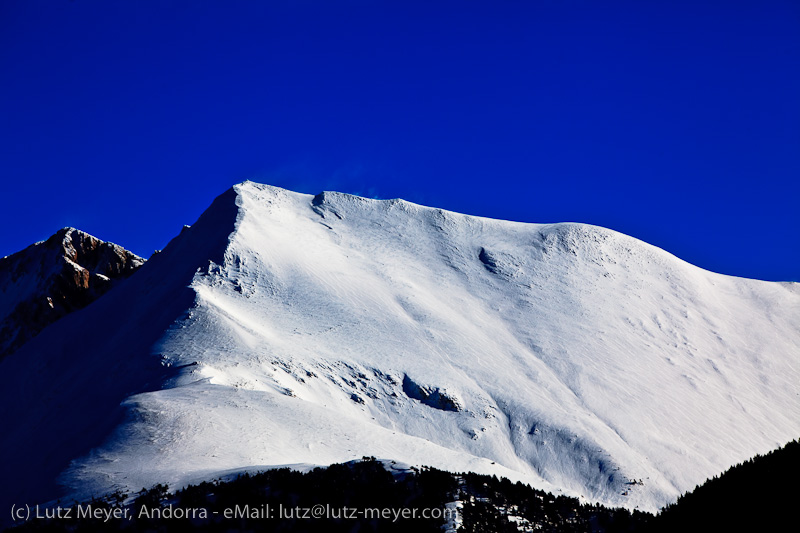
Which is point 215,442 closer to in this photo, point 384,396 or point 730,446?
point 384,396

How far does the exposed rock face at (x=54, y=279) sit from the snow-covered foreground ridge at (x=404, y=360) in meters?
23.7

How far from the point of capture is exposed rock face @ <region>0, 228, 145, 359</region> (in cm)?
9181

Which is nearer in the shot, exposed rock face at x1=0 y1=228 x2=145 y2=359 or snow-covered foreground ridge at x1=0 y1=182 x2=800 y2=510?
snow-covered foreground ridge at x1=0 y1=182 x2=800 y2=510

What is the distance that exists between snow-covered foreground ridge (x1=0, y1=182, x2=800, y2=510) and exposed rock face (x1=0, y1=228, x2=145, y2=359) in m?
23.7

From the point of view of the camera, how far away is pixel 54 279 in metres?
93.8

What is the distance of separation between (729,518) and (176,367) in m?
34.8

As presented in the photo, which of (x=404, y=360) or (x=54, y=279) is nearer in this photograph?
(x=404, y=360)

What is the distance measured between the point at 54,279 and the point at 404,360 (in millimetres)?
60168

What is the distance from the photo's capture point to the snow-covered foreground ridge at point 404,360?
3500 centimetres

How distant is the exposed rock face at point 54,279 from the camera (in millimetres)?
91812

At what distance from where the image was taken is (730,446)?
57469 mm

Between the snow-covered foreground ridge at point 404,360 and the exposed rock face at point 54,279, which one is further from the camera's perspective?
the exposed rock face at point 54,279

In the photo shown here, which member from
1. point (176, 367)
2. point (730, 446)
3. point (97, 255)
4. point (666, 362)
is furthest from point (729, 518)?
point (97, 255)

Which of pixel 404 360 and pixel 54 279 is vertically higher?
pixel 54 279
